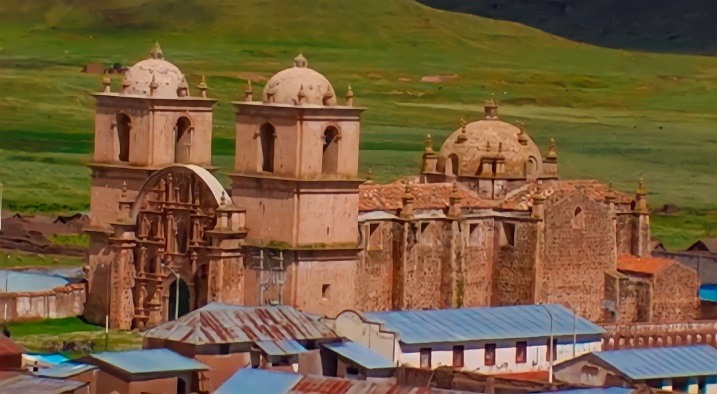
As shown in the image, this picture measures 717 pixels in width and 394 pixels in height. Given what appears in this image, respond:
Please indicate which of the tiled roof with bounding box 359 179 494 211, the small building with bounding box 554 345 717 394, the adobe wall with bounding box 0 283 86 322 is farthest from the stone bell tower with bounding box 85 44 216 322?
the small building with bounding box 554 345 717 394

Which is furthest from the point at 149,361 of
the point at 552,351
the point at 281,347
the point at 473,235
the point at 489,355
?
the point at 473,235

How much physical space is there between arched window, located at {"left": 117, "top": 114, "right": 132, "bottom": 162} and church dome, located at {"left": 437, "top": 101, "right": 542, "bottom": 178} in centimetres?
584

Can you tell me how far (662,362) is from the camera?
4431 cm

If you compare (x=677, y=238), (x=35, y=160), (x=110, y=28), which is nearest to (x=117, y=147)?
(x=677, y=238)

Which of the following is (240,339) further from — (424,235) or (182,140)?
(182,140)

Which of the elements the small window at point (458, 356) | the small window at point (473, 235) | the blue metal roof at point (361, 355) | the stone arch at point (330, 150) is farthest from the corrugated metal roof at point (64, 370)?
the small window at point (473, 235)

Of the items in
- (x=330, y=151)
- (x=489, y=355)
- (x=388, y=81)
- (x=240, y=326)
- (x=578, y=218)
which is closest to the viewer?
(x=240, y=326)

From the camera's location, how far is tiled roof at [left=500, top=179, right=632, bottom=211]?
5188 cm

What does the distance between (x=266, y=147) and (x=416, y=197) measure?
3.06 metres

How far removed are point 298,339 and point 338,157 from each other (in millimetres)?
6788

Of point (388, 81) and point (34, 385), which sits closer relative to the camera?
point (34, 385)

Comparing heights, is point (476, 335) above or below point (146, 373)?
above

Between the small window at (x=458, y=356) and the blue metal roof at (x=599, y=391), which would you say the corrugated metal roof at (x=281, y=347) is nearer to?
the small window at (x=458, y=356)

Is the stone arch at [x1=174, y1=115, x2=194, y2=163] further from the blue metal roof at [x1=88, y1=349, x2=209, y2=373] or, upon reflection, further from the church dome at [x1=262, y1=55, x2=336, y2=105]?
the blue metal roof at [x1=88, y1=349, x2=209, y2=373]
